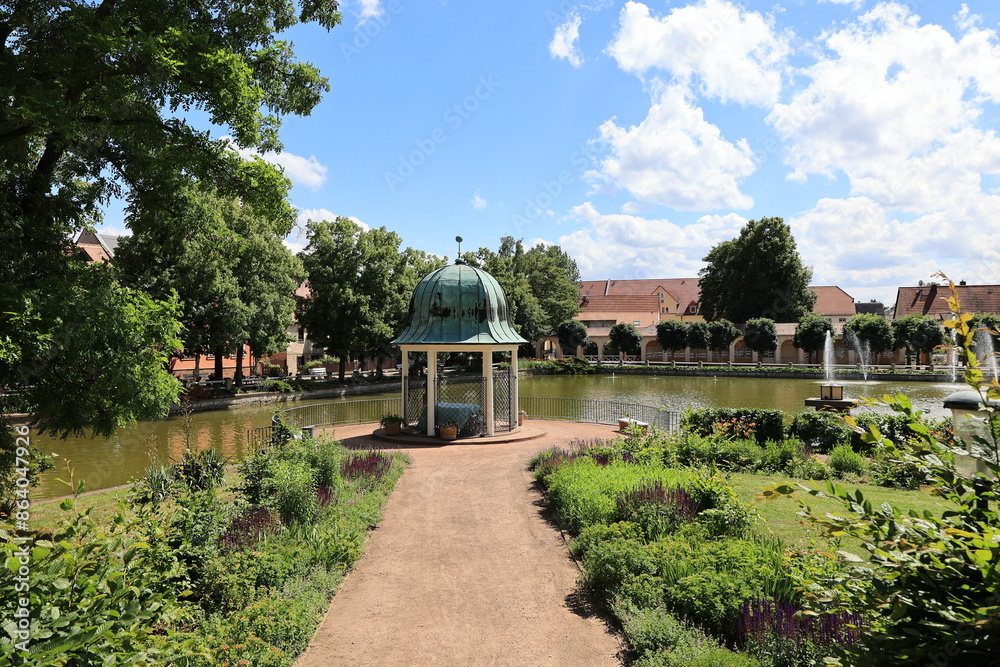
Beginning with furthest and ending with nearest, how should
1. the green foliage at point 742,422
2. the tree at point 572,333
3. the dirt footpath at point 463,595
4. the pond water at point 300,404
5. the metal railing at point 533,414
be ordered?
the tree at point 572,333, the metal railing at point 533,414, the pond water at point 300,404, the green foliage at point 742,422, the dirt footpath at point 463,595

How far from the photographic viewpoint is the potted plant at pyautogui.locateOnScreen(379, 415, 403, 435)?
19.6m

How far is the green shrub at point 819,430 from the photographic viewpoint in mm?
15258

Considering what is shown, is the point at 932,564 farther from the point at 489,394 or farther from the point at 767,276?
the point at 767,276

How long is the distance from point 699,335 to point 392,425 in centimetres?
4483

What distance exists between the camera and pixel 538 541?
9516 millimetres

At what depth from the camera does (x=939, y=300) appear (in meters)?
59.8

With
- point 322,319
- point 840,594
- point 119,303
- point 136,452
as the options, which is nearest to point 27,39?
point 119,303

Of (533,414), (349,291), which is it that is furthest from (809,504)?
(349,291)

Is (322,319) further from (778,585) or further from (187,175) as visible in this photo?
(778,585)

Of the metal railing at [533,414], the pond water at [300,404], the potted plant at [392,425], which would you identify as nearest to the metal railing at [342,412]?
the metal railing at [533,414]

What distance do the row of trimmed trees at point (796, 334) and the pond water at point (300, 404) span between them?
Answer: 7.79m

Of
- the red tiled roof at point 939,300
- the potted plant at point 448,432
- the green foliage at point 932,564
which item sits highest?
the red tiled roof at point 939,300

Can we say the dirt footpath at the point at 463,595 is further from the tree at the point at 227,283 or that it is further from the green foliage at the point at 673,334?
the green foliage at the point at 673,334

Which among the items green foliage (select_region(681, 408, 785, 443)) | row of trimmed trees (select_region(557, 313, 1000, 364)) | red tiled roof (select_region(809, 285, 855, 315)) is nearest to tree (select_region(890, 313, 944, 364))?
row of trimmed trees (select_region(557, 313, 1000, 364))
